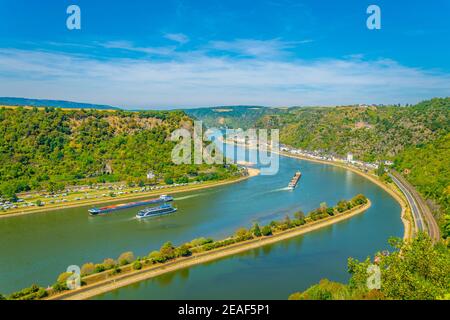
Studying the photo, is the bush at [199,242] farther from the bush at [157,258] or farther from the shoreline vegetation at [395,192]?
the shoreline vegetation at [395,192]

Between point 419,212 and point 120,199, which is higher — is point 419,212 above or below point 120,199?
above

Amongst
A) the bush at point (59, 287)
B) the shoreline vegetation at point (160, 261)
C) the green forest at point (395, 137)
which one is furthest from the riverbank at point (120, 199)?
the green forest at point (395, 137)

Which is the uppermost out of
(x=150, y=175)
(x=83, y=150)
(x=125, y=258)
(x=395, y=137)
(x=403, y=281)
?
(x=395, y=137)

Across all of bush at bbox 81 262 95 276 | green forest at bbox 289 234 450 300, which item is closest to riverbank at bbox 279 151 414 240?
green forest at bbox 289 234 450 300

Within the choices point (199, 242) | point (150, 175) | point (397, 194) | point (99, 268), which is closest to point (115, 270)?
point (99, 268)

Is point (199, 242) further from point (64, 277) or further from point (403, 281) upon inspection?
point (403, 281)

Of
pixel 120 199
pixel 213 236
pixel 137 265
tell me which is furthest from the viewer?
pixel 120 199
